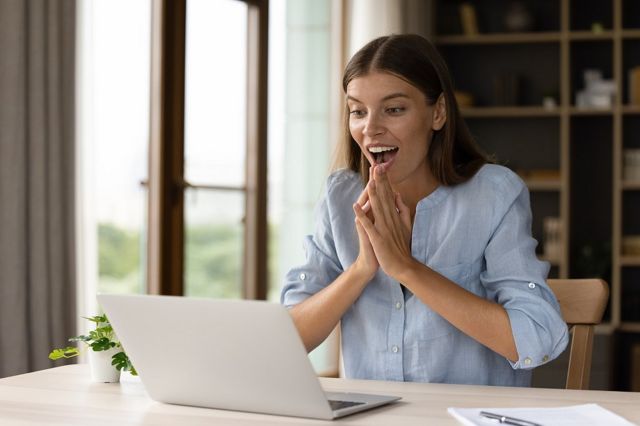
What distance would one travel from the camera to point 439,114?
79.4 inches

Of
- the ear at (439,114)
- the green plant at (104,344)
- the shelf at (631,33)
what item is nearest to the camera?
the green plant at (104,344)

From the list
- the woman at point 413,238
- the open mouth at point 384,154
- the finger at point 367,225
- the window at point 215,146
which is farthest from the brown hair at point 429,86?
the window at point 215,146

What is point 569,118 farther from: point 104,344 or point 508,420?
point 508,420

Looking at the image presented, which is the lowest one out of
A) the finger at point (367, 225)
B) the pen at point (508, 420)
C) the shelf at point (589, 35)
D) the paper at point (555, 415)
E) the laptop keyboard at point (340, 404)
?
the laptop keyboard at point (340, 404)

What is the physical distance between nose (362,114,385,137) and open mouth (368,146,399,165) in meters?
0.03

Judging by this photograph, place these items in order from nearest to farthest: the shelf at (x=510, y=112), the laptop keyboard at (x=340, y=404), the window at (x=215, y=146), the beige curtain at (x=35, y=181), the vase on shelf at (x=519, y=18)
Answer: the laptop keyboard at (x=340, y=404) < the beige curtain at (x=35, y=181) < the window at (x=215, y=146) < the shelf at (x=510, y=112) < the vase on shelf at (x=519, y=18)

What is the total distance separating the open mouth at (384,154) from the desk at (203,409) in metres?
0.45

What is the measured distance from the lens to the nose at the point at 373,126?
1906 millimetres

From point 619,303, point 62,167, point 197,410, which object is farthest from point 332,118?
point 197,410

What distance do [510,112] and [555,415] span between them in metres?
4.13

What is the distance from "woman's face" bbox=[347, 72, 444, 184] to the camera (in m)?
1.92

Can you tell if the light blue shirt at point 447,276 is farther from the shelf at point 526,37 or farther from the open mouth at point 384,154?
the shelf at point 526,37

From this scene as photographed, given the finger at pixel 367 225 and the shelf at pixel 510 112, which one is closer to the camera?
the finger at pixel 367 225

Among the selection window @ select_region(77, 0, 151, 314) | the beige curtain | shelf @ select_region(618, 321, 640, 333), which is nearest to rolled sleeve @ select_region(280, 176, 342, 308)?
the beige curtain
